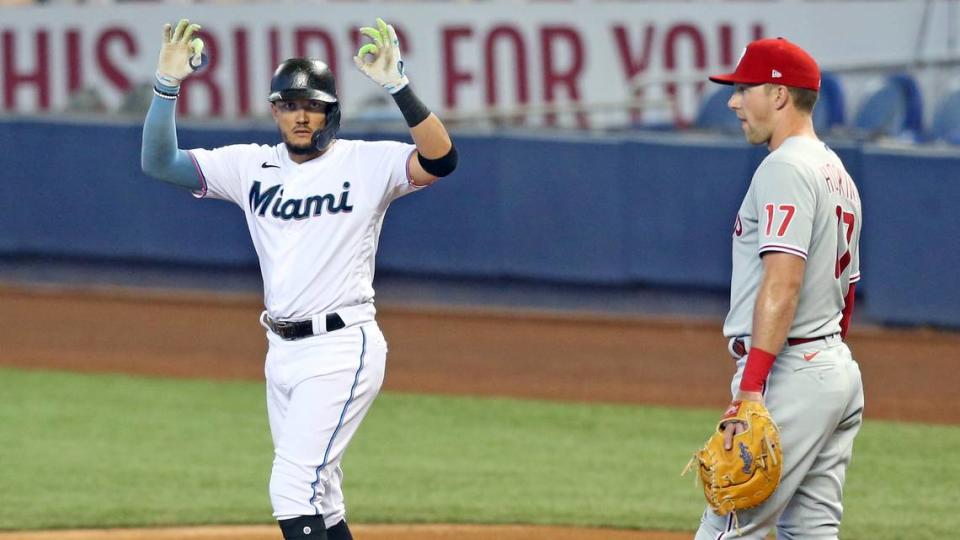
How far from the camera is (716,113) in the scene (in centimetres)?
1541

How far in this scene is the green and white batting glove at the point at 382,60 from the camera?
4.38 meters

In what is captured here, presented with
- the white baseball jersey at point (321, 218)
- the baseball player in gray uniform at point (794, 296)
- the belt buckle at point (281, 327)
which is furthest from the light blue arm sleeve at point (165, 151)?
the baseball player in gray uniform at point (794, 296)

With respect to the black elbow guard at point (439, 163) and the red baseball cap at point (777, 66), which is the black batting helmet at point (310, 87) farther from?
the red baseball cap at point (777, 66)

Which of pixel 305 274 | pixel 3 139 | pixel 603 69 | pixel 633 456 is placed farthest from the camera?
pixel 603 69

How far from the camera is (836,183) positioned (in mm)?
3977

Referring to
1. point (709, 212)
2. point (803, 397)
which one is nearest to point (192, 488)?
point (803, 397)

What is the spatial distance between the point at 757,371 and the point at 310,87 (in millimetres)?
1666

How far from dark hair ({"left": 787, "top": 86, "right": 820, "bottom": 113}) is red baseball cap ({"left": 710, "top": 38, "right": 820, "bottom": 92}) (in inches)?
0.4

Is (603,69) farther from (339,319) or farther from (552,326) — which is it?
(339,319)

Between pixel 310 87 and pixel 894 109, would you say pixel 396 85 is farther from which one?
pixel 894 109

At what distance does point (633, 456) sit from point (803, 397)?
403 centimetres

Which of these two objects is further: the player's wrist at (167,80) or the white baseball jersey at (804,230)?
the player's wrist at (167,80)

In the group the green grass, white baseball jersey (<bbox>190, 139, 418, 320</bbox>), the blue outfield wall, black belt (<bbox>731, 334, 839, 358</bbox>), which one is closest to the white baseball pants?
white baseball jersey (<bbox>190, 139, 418, 320</bbox>)

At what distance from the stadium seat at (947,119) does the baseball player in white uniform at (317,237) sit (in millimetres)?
10371
